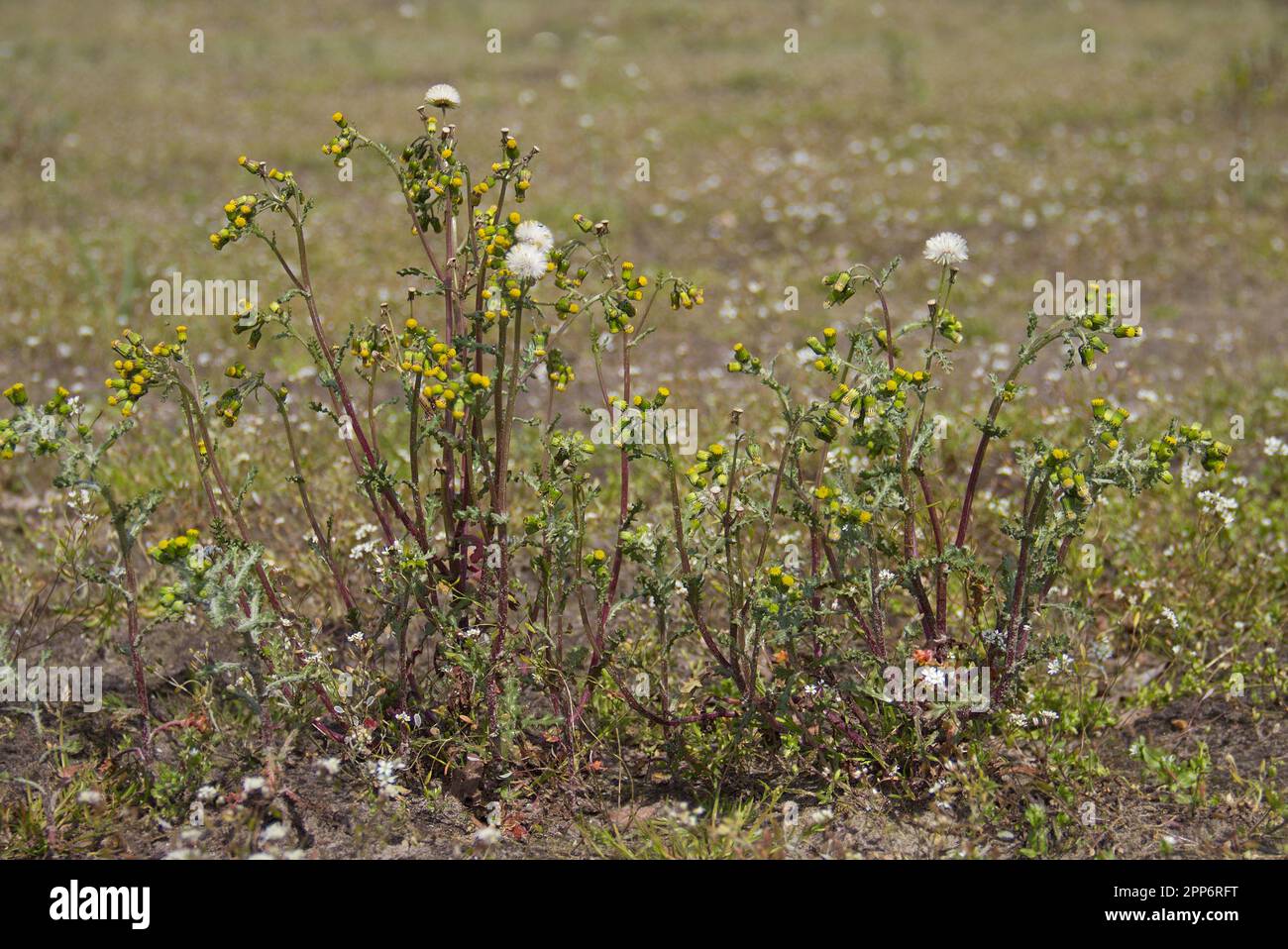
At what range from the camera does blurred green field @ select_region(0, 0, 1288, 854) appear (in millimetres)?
4941

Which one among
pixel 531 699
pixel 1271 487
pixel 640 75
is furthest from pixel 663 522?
pixel 640 75

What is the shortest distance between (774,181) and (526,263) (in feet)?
20.5

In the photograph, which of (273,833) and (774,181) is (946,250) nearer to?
(273,833)

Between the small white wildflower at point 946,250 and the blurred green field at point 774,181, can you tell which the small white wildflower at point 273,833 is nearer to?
the blurred green field at point 774,181

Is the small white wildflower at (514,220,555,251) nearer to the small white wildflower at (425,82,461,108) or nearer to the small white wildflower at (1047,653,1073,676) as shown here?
the small white wildflower at (425,82,461,108)

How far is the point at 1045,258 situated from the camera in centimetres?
739

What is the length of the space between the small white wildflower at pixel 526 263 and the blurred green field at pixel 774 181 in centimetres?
197

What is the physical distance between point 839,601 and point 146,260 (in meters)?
5.46

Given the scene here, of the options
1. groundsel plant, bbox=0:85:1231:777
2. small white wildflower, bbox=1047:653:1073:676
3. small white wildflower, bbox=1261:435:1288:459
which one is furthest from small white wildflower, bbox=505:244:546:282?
small white wildflower, bbox=1261:435:1288:459

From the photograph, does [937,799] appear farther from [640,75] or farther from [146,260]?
[640,75]

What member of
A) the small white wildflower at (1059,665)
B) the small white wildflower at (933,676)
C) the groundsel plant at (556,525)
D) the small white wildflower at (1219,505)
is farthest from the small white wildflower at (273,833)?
the small white wildflower at (1219,505)

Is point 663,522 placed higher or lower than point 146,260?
lower

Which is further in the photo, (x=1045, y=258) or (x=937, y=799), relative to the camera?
(x=1045, y=258)

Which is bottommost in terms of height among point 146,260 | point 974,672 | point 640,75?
point 974,672
